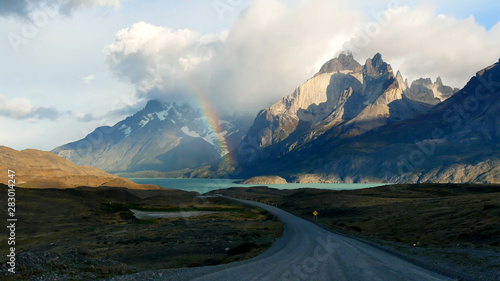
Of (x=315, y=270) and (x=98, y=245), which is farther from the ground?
(x=315, y=270)

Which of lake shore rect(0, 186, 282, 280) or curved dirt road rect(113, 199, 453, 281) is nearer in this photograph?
lake shore rect(0, 186, 282, 280)

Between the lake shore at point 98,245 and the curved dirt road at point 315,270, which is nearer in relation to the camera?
the lake shore at point 98,245

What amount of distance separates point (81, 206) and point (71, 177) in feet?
378

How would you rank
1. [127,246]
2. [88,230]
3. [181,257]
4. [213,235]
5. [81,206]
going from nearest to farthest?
[181,257] → [127,246] → [213,235] → [88,230] → [81,206]

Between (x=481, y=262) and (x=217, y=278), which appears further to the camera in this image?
(x=481, y=262)

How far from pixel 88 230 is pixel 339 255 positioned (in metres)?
A: 51.2

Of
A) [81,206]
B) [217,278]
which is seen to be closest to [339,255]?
[217,278]

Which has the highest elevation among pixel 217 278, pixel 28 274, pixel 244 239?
pixel 28 274

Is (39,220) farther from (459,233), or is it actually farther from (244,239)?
(459,233)

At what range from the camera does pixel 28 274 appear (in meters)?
16.5

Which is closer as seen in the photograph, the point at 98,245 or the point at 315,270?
the point at 315,270

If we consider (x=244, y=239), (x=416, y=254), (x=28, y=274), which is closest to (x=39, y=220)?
(x=244, y=239)

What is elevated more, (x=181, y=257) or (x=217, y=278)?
(x=217, y=278)

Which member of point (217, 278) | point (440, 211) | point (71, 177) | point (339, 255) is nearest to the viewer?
point (217, 278)
